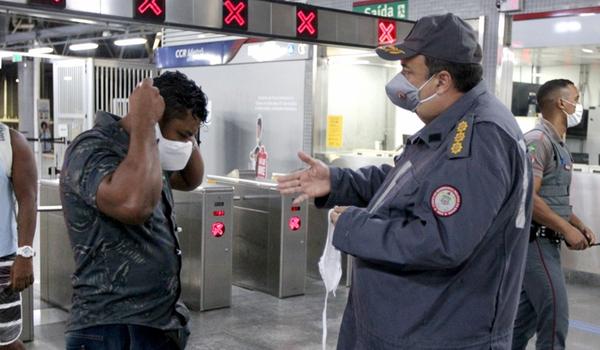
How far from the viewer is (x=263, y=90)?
10.3 m

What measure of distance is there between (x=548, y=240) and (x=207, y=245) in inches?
123

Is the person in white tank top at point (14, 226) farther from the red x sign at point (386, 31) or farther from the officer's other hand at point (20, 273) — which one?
the red x sign at point (386, 31)

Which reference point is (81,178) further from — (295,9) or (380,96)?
(380,96)

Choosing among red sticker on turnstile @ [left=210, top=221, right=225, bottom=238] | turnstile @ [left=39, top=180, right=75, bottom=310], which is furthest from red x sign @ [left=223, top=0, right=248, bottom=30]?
turnstile @ [left=39, top=180, right=75, bottom=310]

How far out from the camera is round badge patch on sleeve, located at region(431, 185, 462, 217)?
182 centimetres

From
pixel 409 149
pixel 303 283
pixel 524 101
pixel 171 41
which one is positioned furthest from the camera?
pixel 171 41

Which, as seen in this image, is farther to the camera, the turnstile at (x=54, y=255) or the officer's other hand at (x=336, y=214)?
the turnstile at (x=54, y=255)

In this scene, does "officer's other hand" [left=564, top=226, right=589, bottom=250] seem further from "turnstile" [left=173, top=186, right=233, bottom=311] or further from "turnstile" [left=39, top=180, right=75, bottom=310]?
"turnstile" [left=39, top=180, right=75, bottom=310]

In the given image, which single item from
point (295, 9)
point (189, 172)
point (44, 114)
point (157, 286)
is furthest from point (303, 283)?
point (44, 114)

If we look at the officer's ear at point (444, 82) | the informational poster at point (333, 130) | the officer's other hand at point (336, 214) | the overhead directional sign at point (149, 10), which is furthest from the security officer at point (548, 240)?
the informational poster at point (333, 130)

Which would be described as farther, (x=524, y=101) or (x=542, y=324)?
(x=524, y=101)

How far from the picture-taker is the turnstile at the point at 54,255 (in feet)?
19.9

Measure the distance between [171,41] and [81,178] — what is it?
1106 cm

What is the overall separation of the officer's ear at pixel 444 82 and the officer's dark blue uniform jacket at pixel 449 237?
0.05m
